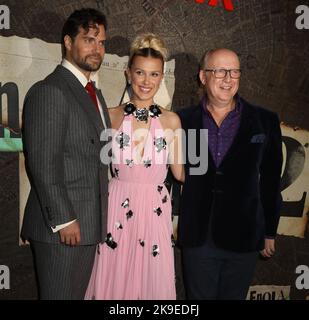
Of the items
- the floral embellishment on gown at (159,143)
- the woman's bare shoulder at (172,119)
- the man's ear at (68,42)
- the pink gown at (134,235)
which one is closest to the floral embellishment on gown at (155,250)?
the pink gown at (134,235)

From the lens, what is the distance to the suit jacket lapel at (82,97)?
7.73ft

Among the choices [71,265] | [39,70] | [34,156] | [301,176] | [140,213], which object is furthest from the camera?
[301,176]

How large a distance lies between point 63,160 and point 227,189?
3.45 ft

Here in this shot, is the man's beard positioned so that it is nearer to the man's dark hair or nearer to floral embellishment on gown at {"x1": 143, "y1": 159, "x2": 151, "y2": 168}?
the man's dark hair

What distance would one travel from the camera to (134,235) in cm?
265

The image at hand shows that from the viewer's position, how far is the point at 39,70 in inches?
118

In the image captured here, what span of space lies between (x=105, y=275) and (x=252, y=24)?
2090 millimetres

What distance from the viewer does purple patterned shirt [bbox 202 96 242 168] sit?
2.69 meters

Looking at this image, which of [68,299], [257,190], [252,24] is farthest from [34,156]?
[252,24]

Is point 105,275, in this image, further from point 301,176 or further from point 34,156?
point 301,176

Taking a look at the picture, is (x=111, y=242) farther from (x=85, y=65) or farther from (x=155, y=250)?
(x=85, y=65)

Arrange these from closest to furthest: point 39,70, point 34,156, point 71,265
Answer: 1. point 34,156
2. point 71,265
3. point 39,70

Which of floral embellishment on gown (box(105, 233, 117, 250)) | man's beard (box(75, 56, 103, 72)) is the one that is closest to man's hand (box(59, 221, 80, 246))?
floral embellishment on gown (box(105, 233, 117, 250))

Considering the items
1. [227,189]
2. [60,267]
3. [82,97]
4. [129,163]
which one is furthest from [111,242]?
[82,97]
